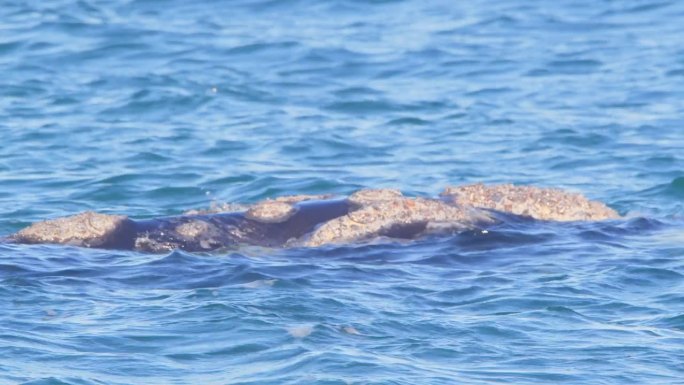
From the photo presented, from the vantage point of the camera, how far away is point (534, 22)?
23.1 meters

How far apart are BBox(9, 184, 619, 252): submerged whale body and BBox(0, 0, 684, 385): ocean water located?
298mm

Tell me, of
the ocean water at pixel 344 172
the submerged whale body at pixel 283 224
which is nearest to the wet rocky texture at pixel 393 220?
the submerged whale body at pixel 283 224

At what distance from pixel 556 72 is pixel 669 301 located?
10.8 m

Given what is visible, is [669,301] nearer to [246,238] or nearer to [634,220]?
[634,220]

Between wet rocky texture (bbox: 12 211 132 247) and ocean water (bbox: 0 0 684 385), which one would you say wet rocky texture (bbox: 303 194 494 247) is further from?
wet rocky texture (bbox: 12 211 132 247)

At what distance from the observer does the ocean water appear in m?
8.20

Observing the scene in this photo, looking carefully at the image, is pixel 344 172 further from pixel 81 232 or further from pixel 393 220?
pixel 81 232

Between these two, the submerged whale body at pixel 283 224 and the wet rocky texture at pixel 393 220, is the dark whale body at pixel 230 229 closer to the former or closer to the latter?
the submerged whale body at pixel 283 224

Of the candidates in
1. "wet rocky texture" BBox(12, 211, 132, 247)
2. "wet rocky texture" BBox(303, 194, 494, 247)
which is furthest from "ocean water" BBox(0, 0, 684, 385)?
"wet rocky texture" BBox(12, 211, 132, 247)

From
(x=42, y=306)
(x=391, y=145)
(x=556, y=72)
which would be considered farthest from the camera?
(x=556, y=72)

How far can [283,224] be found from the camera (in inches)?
439

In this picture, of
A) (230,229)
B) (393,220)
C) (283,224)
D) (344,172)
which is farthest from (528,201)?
(344,172)

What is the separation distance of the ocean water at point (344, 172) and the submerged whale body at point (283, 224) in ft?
0.98

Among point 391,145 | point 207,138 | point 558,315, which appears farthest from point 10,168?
point 558,315
